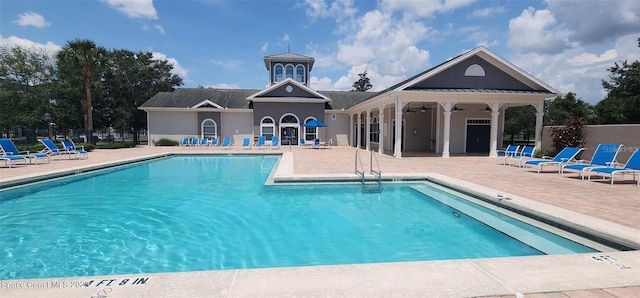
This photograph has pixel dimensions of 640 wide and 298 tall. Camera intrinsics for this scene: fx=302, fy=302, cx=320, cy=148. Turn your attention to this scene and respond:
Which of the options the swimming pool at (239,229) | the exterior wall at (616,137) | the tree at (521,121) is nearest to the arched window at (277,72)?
the swimming pool at (239,229)

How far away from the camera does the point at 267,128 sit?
23.9 m

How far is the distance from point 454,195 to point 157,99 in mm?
25444

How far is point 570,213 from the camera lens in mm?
4809

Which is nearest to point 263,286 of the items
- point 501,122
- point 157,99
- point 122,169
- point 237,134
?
point 122,169

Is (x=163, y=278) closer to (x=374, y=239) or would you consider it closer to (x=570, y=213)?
(x=374, y=239)

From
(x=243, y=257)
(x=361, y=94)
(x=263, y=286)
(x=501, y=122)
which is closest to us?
(x=263, y=286)

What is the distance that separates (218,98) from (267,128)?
5.95 m

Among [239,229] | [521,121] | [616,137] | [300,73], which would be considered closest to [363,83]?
[521,121]

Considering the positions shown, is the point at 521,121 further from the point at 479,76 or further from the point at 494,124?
the point at 494,124

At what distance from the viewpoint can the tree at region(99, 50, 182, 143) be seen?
32906 mm

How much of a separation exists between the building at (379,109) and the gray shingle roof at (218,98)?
0.27ft

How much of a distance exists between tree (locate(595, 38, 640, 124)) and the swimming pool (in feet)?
82.8

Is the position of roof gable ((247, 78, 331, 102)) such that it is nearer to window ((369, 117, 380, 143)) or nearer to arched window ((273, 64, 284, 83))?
arched window ((273, 64, 284, 83))

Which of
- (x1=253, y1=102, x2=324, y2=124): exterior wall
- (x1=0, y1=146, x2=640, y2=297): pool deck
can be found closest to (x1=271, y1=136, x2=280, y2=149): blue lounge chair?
(x1=253, y1=102, x2=324, y2=124): exterior wall
